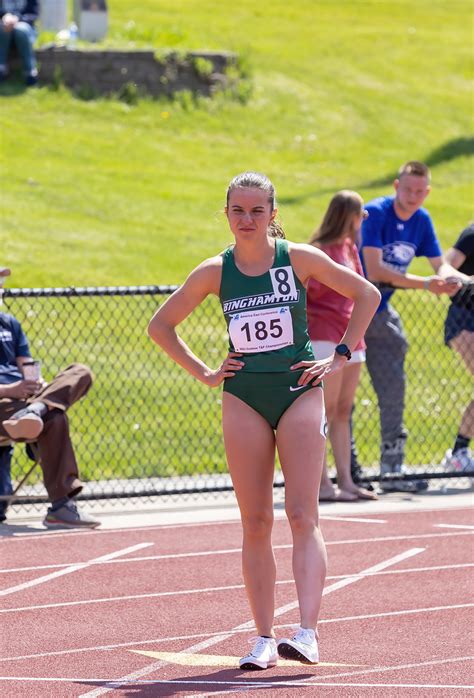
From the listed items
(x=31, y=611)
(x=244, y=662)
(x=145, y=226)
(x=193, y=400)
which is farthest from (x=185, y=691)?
(x=145, y=226)

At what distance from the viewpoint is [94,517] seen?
365 inches

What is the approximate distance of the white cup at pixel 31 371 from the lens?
28.8 ft

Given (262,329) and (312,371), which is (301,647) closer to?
(312,371)

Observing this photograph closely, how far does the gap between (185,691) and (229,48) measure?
2095 cm

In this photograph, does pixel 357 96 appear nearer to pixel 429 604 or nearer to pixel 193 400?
pixel 193 400

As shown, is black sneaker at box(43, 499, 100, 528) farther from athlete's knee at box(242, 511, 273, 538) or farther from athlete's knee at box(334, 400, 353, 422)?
athlete's knee at box(242, 511, 273, 538)

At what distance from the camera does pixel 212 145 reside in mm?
21719

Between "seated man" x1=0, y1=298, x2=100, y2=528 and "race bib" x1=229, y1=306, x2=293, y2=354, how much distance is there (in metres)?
3.19

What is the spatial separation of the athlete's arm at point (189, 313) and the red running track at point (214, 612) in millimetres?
1181

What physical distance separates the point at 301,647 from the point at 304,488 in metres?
0.61

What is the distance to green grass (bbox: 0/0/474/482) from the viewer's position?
1603 centimetres

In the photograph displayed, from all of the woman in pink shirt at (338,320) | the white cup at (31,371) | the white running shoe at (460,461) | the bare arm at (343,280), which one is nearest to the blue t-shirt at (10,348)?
the white cup at (31,371)

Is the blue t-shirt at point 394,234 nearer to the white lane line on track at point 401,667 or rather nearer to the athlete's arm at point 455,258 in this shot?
the athlete's arm at point 455,258

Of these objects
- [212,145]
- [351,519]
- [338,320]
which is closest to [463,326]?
[338,320]
